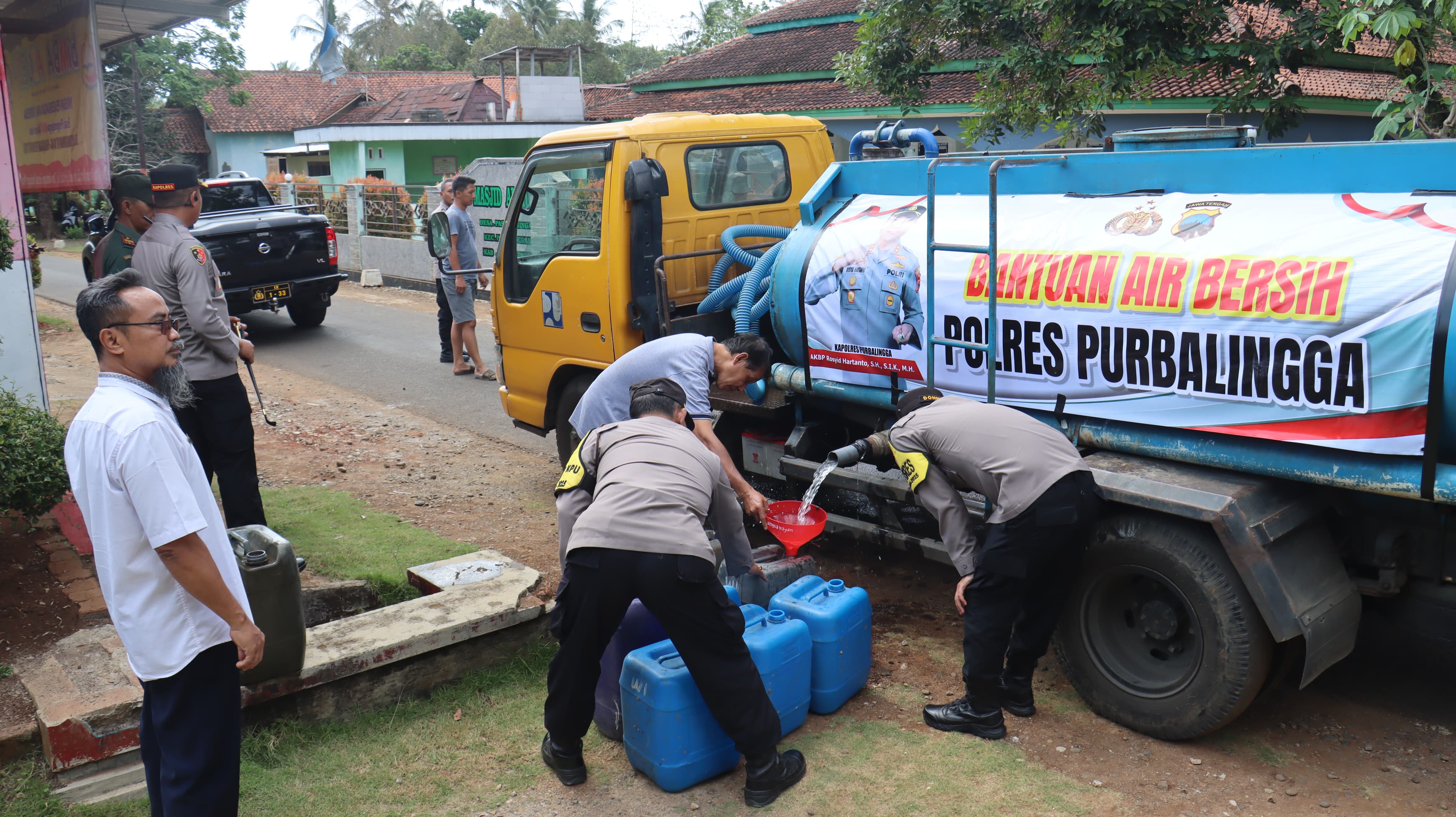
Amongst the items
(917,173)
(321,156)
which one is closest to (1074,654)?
(917,173)

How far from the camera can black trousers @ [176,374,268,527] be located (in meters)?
4.97

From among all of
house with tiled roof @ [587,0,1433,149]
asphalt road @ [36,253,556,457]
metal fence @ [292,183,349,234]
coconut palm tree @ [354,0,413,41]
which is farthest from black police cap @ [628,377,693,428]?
coconut palm tree @ [354,0,413,41]

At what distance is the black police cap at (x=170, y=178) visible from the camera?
192 inches

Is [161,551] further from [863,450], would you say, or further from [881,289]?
[881,289]

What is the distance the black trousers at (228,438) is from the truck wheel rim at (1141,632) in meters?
3.90

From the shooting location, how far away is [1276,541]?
3549mm

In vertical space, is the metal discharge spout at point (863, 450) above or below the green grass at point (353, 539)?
above

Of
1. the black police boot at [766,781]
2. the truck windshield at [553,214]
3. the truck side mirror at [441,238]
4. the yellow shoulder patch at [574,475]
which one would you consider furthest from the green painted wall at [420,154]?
the black police boot at [766,781]

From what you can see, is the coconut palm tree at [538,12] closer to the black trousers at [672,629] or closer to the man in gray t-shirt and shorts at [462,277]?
the man in gray t-shirt and shorts at [462,277]

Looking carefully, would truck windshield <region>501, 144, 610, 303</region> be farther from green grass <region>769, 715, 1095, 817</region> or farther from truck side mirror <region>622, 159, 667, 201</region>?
green grass <region>769, 715, 1095, 817</region>

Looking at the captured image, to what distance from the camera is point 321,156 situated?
125 feet

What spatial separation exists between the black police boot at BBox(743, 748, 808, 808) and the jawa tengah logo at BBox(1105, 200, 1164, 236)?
2364 mm

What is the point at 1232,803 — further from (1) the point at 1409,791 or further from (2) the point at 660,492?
(2) the point at 660,492

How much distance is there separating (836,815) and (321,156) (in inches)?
1542
